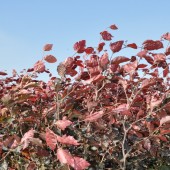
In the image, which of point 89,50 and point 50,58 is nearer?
point 50,58

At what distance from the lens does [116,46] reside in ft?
7.52

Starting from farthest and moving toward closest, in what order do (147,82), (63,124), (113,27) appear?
(113,27)
(147,82)
(63,124)

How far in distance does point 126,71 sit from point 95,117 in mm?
644

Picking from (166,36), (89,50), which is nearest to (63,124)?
(89,50)

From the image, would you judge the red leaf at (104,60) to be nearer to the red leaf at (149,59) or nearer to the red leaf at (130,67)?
the red leaf at (130,67)

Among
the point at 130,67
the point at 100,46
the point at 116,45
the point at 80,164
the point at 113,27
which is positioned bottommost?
the point at 80,164

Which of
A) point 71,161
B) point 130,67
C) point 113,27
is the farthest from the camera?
point 113,27

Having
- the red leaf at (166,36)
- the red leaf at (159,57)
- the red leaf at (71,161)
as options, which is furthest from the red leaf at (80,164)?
the red leaf at (166,36)

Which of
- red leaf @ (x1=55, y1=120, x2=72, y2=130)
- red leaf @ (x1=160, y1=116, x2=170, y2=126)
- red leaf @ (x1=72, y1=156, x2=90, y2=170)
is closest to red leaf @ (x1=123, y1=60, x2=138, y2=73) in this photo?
red leaf @ (x1=160, y1=116, x2=170, y2=126)

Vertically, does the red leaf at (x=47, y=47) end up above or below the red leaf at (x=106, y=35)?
below

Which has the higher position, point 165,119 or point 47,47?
point 47,47

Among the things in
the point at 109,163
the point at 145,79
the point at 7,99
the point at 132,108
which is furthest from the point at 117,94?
the point at 7,99

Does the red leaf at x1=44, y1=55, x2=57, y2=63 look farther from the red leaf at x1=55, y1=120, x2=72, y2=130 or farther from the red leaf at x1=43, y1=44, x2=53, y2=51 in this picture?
the red leaf at x1=55, y1=120, x2=72, y2=130

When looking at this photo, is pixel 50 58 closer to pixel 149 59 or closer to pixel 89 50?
pixel 89 50
